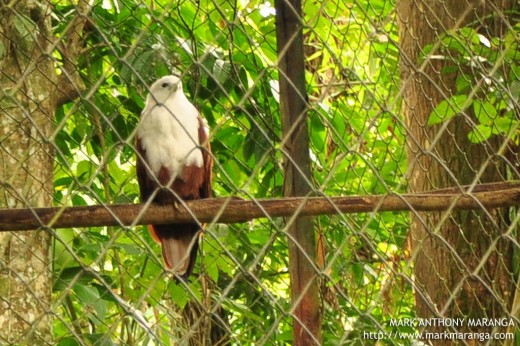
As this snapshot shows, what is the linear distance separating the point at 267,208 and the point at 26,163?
0.97 meters

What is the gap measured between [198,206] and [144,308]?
162cm

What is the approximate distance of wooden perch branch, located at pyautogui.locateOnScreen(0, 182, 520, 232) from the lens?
1521 millimetres

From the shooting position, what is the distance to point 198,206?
1700mm

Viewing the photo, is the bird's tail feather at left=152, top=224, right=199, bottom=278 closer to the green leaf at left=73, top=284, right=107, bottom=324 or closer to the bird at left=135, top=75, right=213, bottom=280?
the bird at left=135, top=75, right=213, bottom=280

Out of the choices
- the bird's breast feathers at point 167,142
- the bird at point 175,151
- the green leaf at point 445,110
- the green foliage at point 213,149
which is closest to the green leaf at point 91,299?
the green foliage at point 213,149

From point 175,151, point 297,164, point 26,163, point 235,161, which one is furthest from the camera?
point 235,161

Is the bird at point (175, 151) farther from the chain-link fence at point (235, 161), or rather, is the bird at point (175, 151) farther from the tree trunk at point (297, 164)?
the tree trunk at point (297, 164)

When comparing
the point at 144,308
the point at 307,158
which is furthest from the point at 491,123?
the point at 144,308

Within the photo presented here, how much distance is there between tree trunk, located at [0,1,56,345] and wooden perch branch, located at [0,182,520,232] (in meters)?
0.59

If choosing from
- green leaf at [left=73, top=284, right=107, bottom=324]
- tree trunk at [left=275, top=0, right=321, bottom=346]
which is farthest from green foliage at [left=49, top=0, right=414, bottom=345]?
tree trunk at [left=275, top=0, right=321, bottom=346]

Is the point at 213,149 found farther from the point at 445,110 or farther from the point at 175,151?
the point at 445,110

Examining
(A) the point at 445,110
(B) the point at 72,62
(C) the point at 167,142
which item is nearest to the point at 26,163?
(B) the point at 72,62

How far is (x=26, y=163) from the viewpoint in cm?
228

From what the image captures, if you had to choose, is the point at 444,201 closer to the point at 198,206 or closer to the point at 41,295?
the point at 198,206
